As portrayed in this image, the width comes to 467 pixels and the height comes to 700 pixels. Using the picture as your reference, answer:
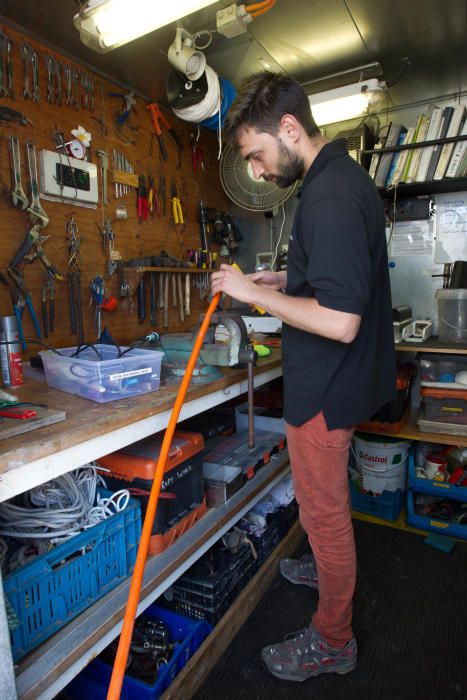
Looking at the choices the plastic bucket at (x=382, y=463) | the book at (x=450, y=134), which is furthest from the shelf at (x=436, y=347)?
the book at (x=450, y=134)

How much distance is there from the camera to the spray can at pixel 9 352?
4.08 feet

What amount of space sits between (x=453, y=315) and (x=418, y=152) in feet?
2.82

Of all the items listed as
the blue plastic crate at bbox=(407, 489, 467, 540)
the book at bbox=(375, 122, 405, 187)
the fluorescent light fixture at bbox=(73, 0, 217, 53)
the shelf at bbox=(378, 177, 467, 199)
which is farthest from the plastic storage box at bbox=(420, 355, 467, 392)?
the fluorescent light fixture at bbox=(73, 0, 217, 53)

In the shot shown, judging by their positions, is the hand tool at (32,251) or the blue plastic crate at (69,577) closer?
the blue plastic crate at (69,577)

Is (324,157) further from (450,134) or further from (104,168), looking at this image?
(450,134)

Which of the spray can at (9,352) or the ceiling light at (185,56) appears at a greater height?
the ceiling light at (185,56)

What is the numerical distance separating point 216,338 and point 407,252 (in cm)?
152

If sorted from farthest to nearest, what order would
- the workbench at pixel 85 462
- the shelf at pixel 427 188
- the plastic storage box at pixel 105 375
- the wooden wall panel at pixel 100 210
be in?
the shelf at pixel 427 188
the wooden wall panel at pixel 100 210
the plastic storage box at pixel 105 375
the workbench at pixel 85 462

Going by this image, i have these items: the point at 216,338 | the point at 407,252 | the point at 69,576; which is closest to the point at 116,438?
the point at 69,576

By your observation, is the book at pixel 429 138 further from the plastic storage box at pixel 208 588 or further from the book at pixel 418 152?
the plastic storage box at pixel 208 588

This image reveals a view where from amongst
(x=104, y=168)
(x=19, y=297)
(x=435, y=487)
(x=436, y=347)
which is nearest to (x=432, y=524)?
(x=435, y=487)

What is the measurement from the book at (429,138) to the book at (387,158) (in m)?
0.16

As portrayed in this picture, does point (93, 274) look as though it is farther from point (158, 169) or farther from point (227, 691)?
point (227, 691)

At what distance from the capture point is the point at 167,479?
1198 mm
